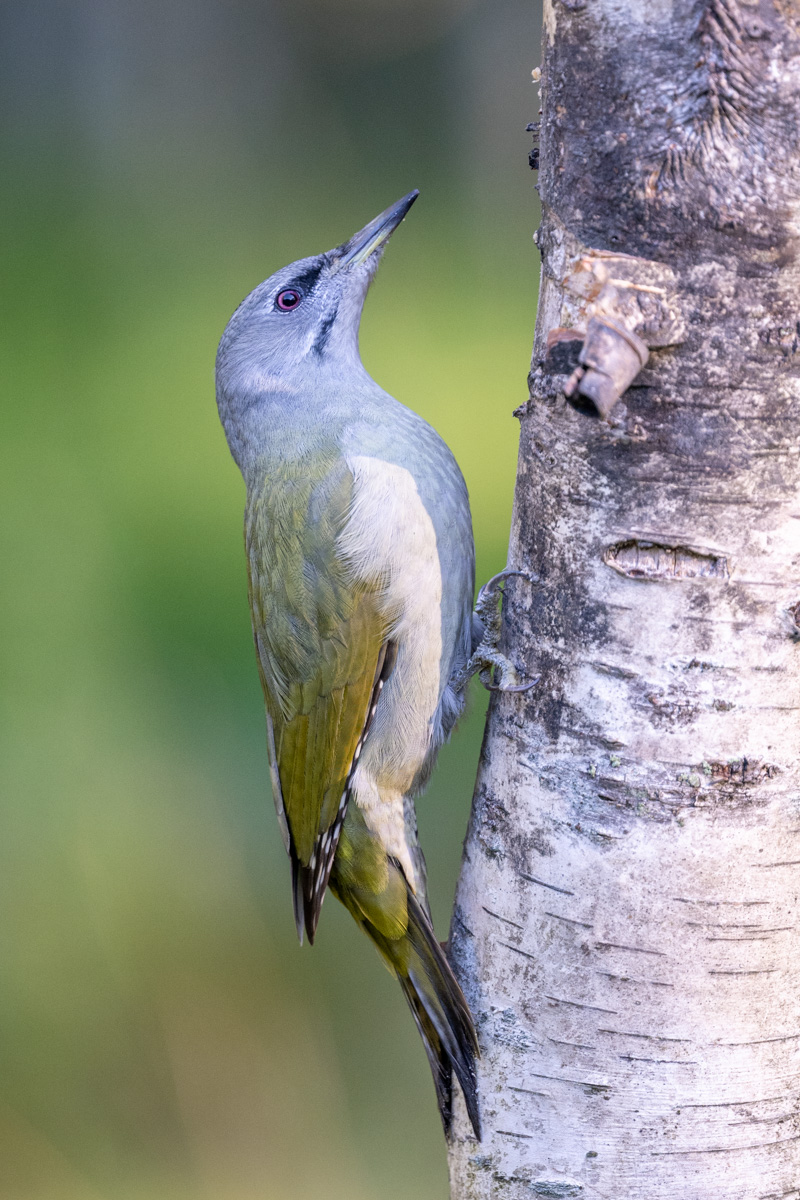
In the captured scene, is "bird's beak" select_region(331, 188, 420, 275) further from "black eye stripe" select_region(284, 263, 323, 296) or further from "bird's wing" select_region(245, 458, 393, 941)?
"bird's wing" select_region(245, 458, 393, 941)

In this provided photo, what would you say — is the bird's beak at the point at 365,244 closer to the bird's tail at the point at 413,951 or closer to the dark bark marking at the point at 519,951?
the bird's tail at the point at 413,951

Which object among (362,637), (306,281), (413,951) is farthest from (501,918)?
(306,281)

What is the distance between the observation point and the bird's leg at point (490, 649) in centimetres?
171

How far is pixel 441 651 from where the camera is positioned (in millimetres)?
2438

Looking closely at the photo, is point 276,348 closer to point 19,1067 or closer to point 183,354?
point 19,1067

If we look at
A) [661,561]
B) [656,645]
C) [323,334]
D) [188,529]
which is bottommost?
[188,529]

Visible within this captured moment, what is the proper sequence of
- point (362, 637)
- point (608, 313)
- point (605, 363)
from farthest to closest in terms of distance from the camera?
point (362, 637) < point (608, 313) < point (605, 363)

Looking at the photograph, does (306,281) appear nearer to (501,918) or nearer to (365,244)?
(365,244)

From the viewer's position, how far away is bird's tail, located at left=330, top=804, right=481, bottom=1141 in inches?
69.8

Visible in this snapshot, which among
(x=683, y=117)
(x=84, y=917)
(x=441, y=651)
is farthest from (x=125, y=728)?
(x=683, y=117)

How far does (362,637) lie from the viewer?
7.88ft

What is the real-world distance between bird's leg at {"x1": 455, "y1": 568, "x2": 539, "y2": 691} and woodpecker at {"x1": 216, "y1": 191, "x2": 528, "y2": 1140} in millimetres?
10

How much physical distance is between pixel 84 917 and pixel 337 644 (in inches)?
82.4

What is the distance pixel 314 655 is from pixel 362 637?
13 cm
